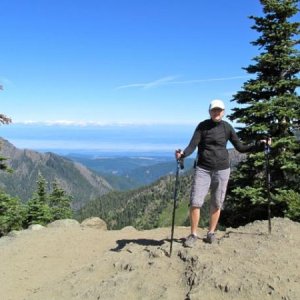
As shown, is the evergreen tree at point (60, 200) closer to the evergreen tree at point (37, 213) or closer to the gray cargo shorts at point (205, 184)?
the evergreen tree at point (37, 213)

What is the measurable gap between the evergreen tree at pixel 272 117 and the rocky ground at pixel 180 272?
6040 millimetres

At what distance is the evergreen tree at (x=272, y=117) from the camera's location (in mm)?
18578

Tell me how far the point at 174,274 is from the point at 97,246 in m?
6.14

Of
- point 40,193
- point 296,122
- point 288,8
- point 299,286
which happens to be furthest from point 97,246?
point 40,193

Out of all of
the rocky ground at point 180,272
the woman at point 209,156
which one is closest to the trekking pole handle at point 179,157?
the woman at point 209,156

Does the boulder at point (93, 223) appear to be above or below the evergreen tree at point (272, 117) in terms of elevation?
below

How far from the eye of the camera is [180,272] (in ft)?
29.6

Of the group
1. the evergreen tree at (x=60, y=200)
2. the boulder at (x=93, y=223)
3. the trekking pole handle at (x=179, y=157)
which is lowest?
the evergreen tree at (x=60, y=200)

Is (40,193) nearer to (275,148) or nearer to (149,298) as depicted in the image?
(275,148)

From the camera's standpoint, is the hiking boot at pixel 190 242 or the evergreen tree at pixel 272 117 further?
the evergreen tree at pixel 272 117

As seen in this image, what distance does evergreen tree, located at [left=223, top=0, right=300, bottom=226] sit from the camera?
18.6 metres

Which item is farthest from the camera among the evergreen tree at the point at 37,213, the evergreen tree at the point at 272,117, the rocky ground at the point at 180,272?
the evergreen tree at the point at 37,213

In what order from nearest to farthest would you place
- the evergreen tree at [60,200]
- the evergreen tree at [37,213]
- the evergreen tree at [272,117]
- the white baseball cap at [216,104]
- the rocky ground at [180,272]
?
the rocky ground at [180,272] → the white baseball cap at [216,104] → the evergreen tree at [272,117] → the evergreen tree at [37,213] → the evergreen tree at [60,200]

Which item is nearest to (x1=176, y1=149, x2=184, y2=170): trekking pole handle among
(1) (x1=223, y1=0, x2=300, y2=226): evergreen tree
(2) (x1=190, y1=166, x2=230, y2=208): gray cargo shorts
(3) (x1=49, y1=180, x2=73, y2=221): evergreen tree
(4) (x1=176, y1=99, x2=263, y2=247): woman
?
(4) (x1=176, y1=99, x2=263, y2=247): woman
